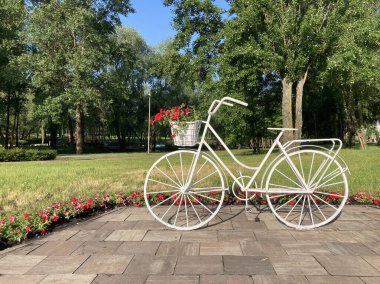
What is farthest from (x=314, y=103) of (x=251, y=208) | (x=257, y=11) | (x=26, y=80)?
(x=251, y=208)

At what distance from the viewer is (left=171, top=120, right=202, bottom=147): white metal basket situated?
4926 millimetres

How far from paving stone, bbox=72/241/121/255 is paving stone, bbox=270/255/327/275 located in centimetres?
166

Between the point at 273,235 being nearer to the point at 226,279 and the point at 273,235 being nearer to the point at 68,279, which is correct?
the point at 226,279

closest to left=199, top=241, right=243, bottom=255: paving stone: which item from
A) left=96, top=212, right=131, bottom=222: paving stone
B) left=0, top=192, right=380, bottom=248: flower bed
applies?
left=96, top=212, right=131, bottom=222: paving stone

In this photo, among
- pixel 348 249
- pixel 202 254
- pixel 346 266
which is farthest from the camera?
pixel 348 249

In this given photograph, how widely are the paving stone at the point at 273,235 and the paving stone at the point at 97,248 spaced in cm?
161

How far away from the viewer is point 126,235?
15.0ft

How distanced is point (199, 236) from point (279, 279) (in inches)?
57.9

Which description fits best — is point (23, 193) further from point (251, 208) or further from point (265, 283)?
point (265, 283)

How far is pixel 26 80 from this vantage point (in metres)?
32.1

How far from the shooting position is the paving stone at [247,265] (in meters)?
3.37

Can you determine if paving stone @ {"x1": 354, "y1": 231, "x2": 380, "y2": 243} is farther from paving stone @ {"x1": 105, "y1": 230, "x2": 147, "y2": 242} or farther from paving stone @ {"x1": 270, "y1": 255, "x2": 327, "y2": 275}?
paving stone @ {"x1": 105, "y1": 230, "x2": 147, "y2": 242}

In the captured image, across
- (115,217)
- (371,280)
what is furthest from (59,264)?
(371,280)

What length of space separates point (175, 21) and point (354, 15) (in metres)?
12.2
